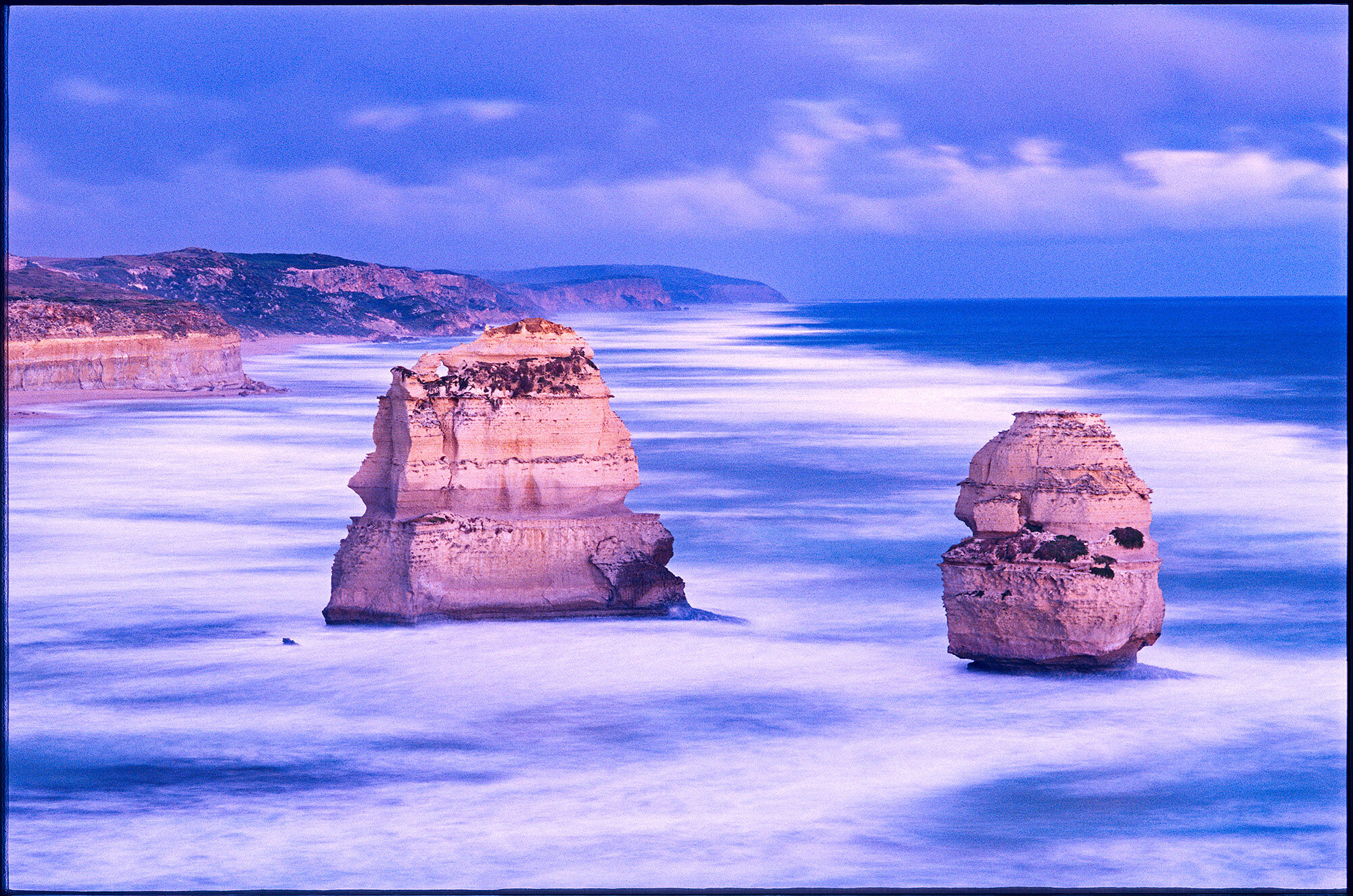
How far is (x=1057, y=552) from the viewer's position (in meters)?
20.7

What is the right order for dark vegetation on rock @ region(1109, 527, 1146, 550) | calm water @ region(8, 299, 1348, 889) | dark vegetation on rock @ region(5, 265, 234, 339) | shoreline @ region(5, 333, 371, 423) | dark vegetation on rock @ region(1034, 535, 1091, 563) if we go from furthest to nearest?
dark vegetation on rock @ region(5, 265, 234, 339), shoreline @ region(5, 333, 371, 423), dark vegetation on rock @ region(1109, 527, 1146, 550), dark vegetation on rock @ region(1034, 535, 1091, 563), calm water @ region(8, 299, 1348, 889)

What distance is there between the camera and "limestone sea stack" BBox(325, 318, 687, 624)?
24.0m

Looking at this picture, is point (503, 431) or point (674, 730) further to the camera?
point (503, 431)

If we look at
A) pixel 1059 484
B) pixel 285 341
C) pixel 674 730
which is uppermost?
pixel 285 341

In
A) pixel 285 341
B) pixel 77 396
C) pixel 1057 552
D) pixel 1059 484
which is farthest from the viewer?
pixel 285 341

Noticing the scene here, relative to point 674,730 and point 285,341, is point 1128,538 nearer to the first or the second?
point 674,730

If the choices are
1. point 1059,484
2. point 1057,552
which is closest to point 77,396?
point 1059,484

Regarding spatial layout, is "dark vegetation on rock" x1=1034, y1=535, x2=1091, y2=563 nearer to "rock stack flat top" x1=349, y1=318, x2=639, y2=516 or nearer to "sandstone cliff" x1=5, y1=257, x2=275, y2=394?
"rock stack flat top" x1=349, y1=318, x2=639, y2=516

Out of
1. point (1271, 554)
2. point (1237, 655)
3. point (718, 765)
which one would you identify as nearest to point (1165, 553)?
point (1271, 554)

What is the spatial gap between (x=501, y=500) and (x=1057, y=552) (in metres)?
7.83

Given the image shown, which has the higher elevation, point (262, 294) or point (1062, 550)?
point (262, 294)

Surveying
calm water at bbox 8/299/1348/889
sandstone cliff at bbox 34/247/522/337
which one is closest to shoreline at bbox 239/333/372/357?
sandstone cliff at bbox 34/247/522/337

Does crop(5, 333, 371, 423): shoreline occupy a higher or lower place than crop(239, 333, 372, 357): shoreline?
lower

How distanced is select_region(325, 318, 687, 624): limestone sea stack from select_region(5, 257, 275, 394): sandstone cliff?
167ft
